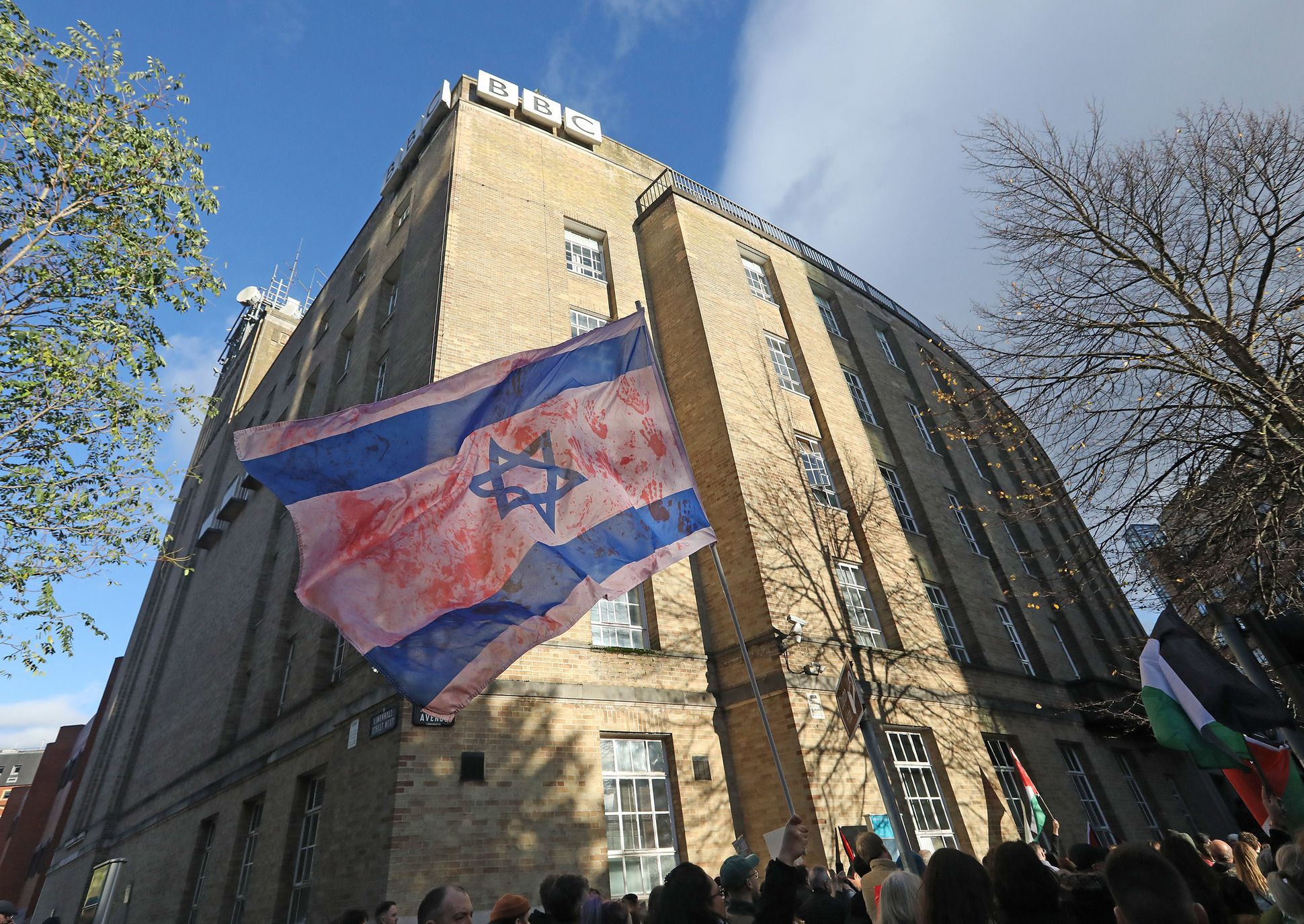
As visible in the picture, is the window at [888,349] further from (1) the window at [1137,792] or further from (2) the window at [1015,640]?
(1) the window at [1137,792]

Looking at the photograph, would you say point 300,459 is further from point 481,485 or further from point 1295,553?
point 1295,553

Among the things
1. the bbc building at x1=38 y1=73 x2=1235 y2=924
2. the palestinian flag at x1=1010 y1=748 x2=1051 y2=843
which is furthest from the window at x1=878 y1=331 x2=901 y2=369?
the palestinian flag at x1=1010 y1=748 x2=1051 y2=843

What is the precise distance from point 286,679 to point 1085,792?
1787 cm

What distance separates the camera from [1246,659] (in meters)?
4.27

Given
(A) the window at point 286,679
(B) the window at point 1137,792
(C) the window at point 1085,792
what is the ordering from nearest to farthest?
(A) the window at point 286,679 → (C) the window at point 1085,792 → (B) the window at point 1137,792

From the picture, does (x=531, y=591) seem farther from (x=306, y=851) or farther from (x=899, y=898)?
(x=306, y=851)

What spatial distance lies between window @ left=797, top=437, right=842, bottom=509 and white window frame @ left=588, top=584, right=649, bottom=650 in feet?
16.6

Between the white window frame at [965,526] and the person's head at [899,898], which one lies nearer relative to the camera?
the person's head at [899,898]

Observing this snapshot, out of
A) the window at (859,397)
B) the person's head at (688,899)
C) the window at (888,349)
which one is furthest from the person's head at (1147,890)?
the window at (888,349)

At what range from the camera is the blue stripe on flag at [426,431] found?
544cm

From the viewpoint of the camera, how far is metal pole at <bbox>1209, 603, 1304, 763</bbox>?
4285 millimetres

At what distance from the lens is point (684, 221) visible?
736 inches

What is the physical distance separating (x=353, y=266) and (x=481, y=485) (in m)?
20.0

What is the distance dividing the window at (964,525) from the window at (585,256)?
11503 mm
